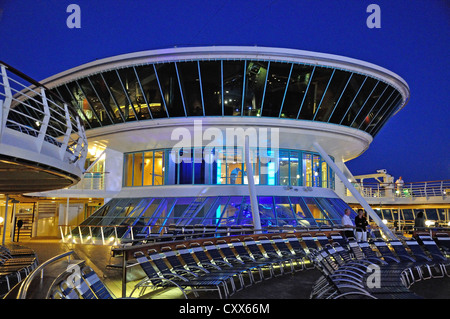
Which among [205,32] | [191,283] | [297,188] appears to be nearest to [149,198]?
[297,188]

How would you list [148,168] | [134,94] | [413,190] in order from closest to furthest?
[134,94], [148,168], [413,190]

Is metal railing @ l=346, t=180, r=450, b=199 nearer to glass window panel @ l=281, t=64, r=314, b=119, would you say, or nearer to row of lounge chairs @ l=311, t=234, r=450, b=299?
glass window panel @ l=281, t=64, r=314, b=119

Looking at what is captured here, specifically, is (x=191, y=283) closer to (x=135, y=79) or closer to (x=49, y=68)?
(x=135, y=79)

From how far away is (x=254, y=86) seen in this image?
20.7 metres

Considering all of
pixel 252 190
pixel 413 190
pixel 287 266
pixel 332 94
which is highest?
pixel 332 94

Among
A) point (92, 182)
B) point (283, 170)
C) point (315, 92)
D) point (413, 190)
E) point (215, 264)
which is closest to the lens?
point (215, 264)

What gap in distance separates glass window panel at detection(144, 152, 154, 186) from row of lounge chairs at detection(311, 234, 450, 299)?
1529cm

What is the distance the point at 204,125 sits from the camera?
71.4ft

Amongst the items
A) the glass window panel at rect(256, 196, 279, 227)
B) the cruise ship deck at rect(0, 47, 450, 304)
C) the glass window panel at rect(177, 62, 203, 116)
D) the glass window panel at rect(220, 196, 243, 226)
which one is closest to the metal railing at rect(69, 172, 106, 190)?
the cruise ship deck at rect(0, 47, 450, 304)

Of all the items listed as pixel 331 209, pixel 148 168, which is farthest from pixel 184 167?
pixel 331 209

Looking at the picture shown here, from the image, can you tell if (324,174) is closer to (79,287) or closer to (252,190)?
(252,190)

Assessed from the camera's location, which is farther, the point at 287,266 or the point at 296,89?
the point at 296,89

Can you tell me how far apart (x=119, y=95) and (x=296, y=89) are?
9740 millimetres
